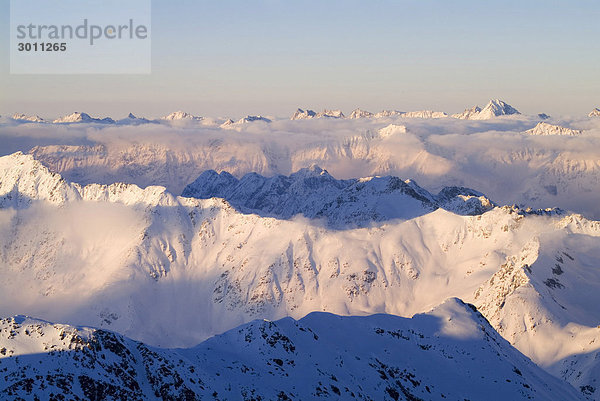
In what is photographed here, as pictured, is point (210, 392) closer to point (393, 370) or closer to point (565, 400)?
point (393, 370)

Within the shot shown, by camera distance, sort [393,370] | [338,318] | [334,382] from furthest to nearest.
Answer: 1. [338,318]
2. [393,370]
3. [334,382]

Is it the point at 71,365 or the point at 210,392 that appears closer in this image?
the point at 71,365

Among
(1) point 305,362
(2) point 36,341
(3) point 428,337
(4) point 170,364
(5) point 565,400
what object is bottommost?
(5) point 565,400

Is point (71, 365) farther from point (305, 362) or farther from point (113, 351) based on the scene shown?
point (305, 362)

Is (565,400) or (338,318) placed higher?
(338,318)

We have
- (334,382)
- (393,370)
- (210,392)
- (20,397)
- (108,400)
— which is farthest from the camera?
(393,370)

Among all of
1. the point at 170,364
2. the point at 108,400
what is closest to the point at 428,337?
the point at 170,364

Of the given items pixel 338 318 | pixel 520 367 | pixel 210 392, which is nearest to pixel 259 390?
pixel 210 392
